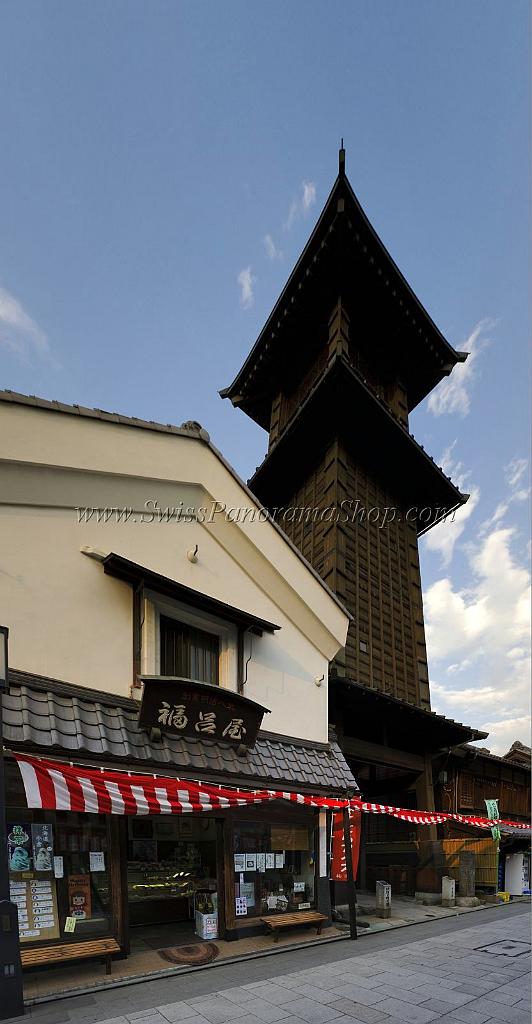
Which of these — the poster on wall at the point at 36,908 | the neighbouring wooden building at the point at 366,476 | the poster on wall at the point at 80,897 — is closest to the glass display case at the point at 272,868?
the poster on wall at the point at 80,897

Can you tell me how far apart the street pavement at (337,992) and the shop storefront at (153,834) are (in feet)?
3.25

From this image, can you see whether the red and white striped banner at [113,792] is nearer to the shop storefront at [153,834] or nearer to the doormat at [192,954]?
the shop storefront at [153,834]

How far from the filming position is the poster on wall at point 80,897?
24.9 feet

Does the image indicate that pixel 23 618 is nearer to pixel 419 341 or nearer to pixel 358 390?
pixel 358 390

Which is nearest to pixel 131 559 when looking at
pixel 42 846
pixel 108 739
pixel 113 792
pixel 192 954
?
pixel 108 739

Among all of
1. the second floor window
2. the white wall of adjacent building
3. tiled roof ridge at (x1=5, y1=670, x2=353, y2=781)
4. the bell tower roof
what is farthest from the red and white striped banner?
the bell tower roof

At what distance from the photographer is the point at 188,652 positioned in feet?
33.6

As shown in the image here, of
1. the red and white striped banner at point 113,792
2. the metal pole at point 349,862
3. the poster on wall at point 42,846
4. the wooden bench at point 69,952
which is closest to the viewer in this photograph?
the red and white striped banner at point 113,792

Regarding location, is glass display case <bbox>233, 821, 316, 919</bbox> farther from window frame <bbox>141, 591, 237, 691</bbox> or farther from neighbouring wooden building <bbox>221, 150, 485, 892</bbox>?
neighbouring wooden building <bbox>221, 150, 485, 892</bbox>

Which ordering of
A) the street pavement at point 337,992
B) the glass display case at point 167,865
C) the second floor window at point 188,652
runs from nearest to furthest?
1. the street pavement at point 337,992
2. the second floor window at point 188,652
3. the glass display case at point 167,865

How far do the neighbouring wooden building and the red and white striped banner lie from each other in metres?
7.10

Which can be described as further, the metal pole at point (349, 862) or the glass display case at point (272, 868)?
the metal pole at point (349, 862)

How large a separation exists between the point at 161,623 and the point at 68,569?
2.05 m

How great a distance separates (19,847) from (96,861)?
1.22 meters
